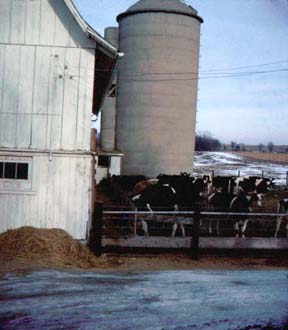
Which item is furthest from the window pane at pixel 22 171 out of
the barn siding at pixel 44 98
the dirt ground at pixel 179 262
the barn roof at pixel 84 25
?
the barn roof at pixel 84 25

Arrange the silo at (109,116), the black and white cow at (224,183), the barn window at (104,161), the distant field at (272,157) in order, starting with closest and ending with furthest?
1. the black and white cow at (224,183)
2. the barn window at (104,161)
3. the silo at (109,116)
4. the distant field at (272,157)

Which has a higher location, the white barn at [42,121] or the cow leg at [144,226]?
the white barn at [42,121]

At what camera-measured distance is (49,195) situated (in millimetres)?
10016

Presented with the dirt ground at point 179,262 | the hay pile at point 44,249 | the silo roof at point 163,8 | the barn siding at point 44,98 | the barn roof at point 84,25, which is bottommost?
the dirt ground at point 179,262

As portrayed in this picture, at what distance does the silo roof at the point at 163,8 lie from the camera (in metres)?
26.4

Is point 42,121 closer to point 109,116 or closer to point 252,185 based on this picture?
point 252,185

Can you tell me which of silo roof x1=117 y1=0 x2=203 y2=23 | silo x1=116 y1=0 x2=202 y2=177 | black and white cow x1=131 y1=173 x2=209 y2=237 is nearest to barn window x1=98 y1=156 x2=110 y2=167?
silo x1=116 y1=0 x2=202 y2=177

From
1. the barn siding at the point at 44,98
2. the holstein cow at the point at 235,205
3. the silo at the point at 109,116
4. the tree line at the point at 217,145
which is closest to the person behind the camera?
the barn siding at the point at 44,98

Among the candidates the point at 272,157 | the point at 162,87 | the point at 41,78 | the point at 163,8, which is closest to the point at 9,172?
the point at 41,78

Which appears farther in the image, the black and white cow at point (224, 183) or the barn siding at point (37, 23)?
the black and white cow at point (224, 183)

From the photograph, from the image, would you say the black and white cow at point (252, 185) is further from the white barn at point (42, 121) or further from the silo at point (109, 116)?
the white barn at point (42, 121)

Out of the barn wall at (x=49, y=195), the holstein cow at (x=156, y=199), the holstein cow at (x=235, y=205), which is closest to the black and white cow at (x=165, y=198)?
the holstein cow at (x=156, y=199)

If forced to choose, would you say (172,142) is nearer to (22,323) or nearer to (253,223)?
(253,223)

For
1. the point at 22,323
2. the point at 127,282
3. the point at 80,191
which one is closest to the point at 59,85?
the point at 80,191
